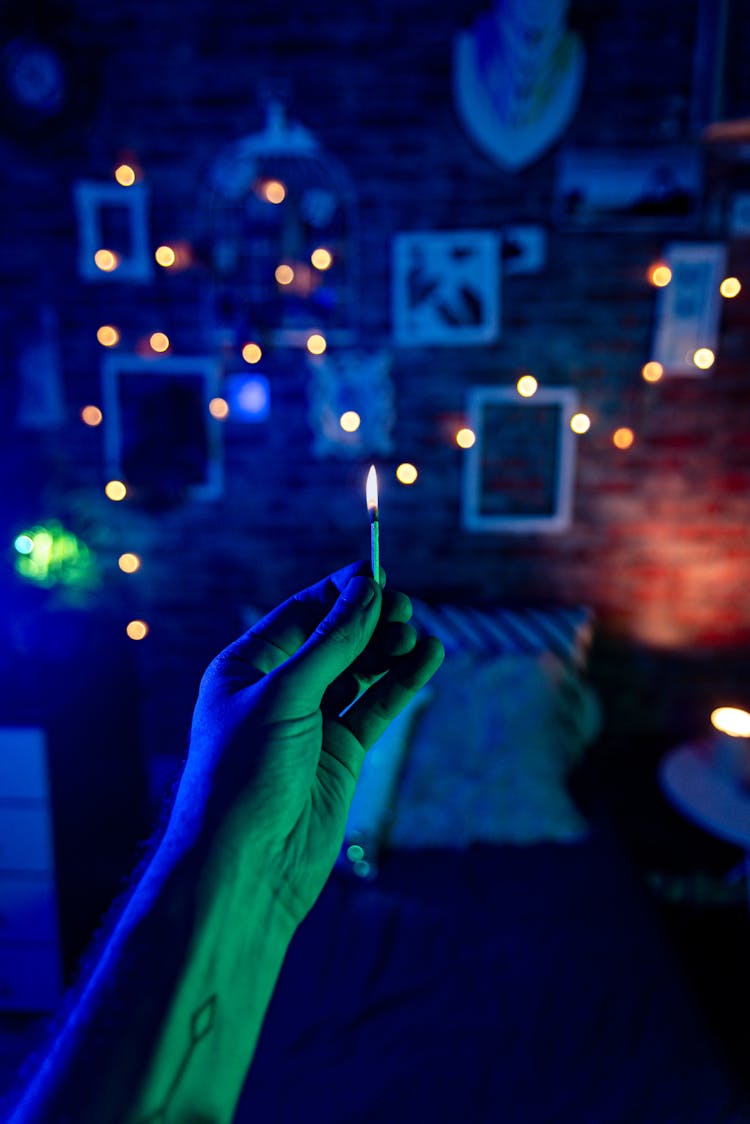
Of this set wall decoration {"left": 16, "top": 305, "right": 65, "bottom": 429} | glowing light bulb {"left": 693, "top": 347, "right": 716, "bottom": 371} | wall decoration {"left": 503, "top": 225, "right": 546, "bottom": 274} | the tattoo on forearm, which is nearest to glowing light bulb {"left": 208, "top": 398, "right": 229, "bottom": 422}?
wall decoration {"left": 16, "top": 305, "right": 65, "bottom": 429}

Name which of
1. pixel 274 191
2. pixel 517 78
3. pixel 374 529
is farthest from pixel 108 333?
pixel 374 529

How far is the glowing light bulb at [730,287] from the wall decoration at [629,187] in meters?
0.25

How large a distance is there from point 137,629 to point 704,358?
2447 mm

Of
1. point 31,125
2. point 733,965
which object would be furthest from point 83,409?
point 733,965

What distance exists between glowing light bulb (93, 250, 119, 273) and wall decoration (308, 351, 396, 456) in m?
0.81

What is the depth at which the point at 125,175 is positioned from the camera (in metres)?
2.74

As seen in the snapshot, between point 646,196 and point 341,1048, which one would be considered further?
point 646,196

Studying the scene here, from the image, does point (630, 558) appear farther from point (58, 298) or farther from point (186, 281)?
point (58, 298)

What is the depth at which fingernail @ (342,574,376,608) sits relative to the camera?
108 centimetres

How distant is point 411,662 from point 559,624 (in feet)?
6.03

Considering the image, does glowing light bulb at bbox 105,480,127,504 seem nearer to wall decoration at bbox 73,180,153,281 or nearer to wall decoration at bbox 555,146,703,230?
wall decoration at bbox 73,180,153,281

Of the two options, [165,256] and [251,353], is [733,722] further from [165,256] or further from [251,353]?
[165,256]

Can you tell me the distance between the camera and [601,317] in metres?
2.78

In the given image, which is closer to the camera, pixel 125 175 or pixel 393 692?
pixel 393 692
